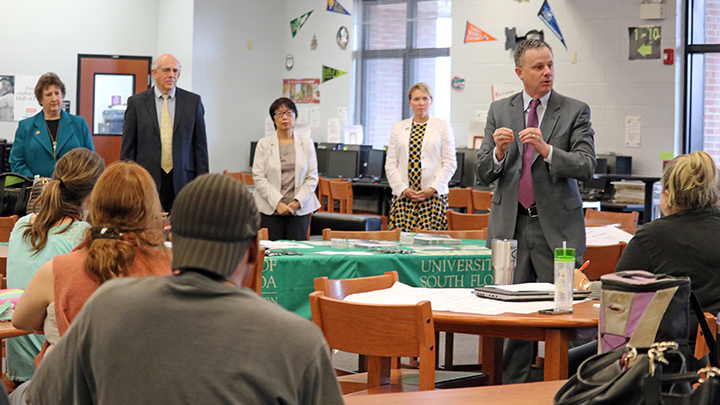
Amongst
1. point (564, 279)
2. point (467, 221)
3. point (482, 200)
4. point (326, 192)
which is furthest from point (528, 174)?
point (326, 192)

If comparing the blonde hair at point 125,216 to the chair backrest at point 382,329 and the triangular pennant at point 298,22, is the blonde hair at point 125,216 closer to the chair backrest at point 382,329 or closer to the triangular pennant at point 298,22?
the chair backrest at point 382,329

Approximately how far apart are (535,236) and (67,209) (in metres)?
1.84

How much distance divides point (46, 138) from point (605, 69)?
585 centimetres

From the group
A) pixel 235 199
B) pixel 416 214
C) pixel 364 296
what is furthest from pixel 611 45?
pixel 235 199

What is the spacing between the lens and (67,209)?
8.65 ft

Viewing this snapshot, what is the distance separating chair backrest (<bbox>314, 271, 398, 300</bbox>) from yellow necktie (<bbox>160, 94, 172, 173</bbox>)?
→ 277cm

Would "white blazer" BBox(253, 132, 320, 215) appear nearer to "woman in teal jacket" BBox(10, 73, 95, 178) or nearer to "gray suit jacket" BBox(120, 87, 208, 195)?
"gray suit jacket" BBox(120, 87, 208, 195)

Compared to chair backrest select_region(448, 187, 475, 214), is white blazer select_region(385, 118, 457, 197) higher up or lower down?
higher up

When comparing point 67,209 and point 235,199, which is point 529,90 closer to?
point 67,209

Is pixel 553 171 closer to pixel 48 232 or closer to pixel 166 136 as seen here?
pixel 48 232

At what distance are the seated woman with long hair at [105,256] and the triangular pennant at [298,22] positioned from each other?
9.42m

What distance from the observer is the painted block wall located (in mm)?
8266

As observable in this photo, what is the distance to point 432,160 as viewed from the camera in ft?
19.1

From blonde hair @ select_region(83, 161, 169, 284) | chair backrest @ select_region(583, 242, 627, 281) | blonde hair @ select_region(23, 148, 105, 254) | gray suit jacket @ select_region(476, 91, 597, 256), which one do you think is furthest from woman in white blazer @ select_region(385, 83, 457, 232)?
blonde hair @ select_region(83, 161, 169, 284)
